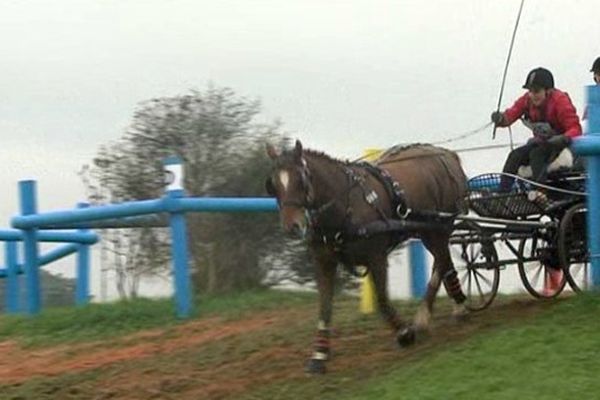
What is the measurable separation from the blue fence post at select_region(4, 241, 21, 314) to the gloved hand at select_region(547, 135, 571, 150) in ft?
24.6

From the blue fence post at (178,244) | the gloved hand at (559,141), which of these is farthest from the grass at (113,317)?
the gloved hand at (559,141)

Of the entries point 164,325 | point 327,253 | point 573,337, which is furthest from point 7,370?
point 573,337

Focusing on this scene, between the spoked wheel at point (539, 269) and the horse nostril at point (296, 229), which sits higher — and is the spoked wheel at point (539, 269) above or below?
below

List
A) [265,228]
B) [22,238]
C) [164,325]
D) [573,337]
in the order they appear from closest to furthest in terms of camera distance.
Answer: [573,337] → [164,325] → [22,238] → [265,228]

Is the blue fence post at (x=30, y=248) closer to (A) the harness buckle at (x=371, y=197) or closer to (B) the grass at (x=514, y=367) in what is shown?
(A) the harness buckle at (x=371, y=197)

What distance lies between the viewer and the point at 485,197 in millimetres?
11758

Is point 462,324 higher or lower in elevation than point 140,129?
lower

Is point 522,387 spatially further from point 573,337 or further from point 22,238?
point 22,238

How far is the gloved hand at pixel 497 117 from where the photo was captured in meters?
12.2

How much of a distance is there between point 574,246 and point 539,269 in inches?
19.3

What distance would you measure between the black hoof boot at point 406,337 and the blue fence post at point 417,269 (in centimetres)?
276

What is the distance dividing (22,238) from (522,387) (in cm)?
807

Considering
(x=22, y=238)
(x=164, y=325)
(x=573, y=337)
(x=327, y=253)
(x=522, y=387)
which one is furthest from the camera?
(x=22, y=238)

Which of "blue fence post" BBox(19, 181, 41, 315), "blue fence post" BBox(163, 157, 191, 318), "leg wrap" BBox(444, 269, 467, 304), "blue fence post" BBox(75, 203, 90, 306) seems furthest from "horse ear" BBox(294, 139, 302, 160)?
"blue fence post" BBox(75, 203, 90, 306)
